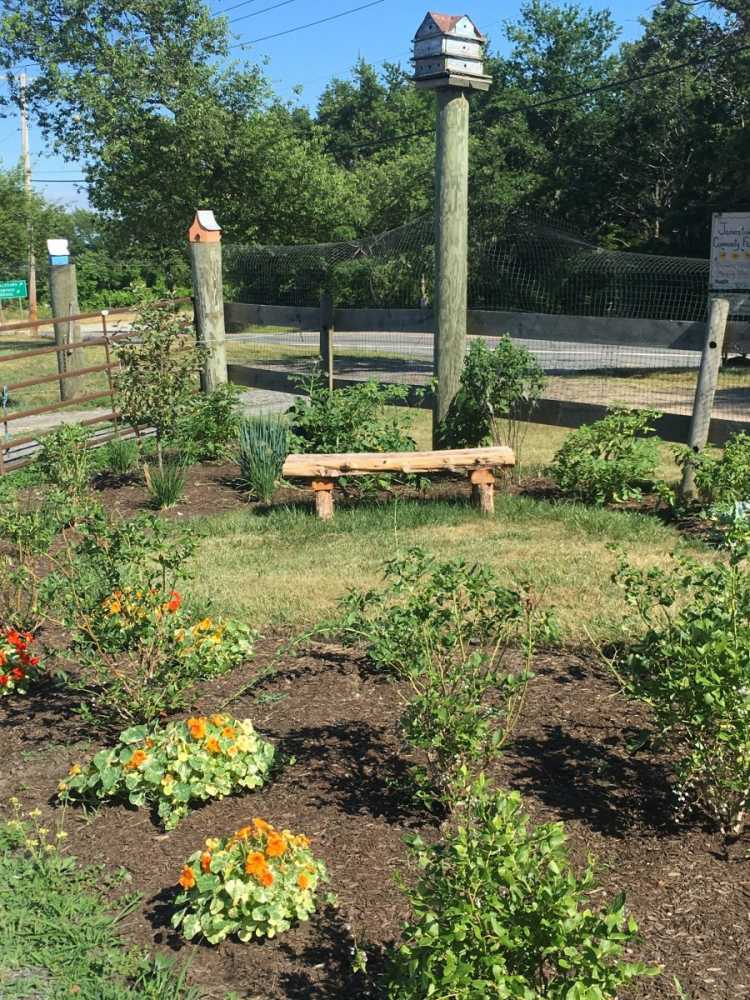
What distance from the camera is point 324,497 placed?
6.94 meters

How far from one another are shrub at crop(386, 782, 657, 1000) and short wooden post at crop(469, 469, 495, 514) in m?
4.54

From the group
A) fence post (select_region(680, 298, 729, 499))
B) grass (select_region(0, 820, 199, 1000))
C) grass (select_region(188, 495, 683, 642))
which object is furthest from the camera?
fence post (select_region(680, 298, 729, 499))

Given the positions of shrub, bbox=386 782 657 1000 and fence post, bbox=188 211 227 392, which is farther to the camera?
fence post, bbox=188 211 227 392

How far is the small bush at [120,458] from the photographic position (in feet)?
27.9

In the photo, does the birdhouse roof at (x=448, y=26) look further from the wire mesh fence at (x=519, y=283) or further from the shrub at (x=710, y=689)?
the shrub at (x=710, y=689)

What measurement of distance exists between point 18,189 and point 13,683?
109 ft

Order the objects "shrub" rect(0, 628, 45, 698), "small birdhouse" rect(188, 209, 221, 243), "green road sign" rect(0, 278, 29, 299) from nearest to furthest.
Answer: "shrub" rect(0, 628, 45, 698) < "small birdhouse" rect(188, 209, 221, 243) < "green road sign" rect(0, 278, 29, 299)

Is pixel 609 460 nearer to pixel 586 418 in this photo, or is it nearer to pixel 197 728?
pixel 586 418

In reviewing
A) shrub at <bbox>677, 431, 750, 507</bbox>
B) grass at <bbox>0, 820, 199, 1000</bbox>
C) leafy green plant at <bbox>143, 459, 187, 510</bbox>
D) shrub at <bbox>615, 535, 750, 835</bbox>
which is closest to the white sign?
shrub at <bbox>677, 431, 750, 507</bbox>

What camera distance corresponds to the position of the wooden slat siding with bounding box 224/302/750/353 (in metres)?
7.20

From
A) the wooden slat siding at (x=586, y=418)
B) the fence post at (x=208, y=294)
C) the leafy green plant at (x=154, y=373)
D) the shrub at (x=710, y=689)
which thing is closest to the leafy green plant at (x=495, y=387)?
the wooden slat siding at (x=586, y=418)

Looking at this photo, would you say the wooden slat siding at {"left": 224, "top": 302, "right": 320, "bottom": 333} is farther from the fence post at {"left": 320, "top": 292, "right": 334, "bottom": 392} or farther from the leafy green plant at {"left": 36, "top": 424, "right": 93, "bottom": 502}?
the leafy green plant at {"left": 36, "top": 424, "right": 93, "bottom": 502}

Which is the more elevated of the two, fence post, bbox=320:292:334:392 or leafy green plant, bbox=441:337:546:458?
fence post, bbox=320:292:334:392

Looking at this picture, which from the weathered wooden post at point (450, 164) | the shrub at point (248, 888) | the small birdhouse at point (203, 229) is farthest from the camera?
the small birdhouse at point (203, 229)
